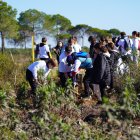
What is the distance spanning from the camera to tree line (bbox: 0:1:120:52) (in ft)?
176

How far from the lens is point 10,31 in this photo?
53844mm

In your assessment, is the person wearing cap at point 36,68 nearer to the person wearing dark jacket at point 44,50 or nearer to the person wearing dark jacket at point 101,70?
the person wearing dark jacket at point 101,70

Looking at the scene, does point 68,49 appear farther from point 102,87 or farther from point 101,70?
point 101,70

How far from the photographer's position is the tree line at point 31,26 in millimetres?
53656

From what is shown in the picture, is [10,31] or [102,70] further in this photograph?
[10,31]

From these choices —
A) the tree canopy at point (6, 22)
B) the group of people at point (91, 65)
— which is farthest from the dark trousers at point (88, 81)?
the tree canopy at point (6, 22)

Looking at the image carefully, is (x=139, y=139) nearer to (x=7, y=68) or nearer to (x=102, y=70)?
(x=102, y=70)

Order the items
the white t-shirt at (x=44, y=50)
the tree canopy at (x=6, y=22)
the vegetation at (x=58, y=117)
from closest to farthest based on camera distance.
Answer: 1. the vegetation at (x=58, y=117)
2. the white t-shirt at (x=44, y=50)
3. the tree canopy at (x=6, y=22)

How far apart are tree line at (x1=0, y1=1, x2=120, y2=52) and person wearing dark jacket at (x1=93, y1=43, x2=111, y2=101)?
3468 centimetres

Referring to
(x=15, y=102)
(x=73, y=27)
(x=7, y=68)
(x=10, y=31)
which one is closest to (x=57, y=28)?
(x=73, y=27)

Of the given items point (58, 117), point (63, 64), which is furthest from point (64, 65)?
point (58, 117)

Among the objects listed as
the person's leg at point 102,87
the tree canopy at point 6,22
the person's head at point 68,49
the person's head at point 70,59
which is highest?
the tree canopy at point 6,22

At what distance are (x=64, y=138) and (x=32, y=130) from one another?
2.38 ft

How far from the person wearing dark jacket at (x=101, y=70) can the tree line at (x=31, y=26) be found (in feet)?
114
